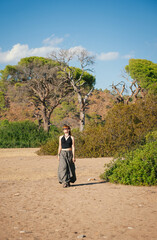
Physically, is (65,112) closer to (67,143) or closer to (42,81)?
(42,81)

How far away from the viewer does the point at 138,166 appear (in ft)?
23.1

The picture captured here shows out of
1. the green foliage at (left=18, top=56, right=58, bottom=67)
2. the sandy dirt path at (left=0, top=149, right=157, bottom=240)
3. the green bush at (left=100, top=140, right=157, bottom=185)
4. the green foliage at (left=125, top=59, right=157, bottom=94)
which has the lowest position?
the sandy dirt path at (left=0, top=149, right=157, bottom=240)

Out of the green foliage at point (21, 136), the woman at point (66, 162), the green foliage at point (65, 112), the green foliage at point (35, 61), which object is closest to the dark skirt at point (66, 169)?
the woman at point (66, 162)

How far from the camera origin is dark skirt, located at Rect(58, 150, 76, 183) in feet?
23.7

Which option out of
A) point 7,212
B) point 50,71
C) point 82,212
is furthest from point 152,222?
point 50,71

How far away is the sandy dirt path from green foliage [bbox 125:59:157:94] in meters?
25.5

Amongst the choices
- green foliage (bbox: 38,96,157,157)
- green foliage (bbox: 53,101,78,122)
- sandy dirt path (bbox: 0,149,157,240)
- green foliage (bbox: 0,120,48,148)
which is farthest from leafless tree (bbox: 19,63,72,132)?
sandy dirt path (bbox: 0,149,157,240)

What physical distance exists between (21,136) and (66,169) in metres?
14.9

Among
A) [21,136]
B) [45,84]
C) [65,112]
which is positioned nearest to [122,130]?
[21,136]

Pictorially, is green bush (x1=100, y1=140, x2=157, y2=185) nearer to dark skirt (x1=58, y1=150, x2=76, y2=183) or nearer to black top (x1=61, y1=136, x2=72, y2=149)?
dark skirt (x1=58, y1=150, x2=76, y2=183)

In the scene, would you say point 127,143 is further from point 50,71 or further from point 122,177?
point 50,71

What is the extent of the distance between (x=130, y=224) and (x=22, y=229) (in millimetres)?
1633

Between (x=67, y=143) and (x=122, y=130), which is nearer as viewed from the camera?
(x=67, y=143)

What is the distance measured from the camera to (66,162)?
24.1 feet
